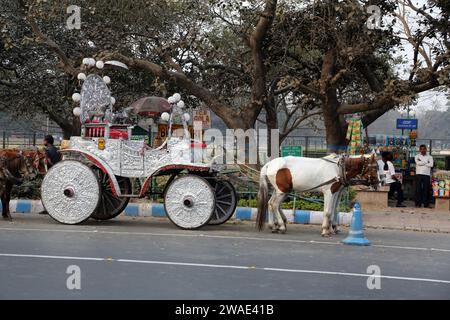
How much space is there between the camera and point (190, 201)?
1290 cm

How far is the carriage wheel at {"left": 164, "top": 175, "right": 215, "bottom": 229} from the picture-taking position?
12867 mm

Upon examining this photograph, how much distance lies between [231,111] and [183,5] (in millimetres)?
3630

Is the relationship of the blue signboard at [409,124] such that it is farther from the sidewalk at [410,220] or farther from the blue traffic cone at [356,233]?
the blue traffic cone at [356,233]

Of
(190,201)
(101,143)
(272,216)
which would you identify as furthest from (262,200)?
(101,143)

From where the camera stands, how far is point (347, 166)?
1277 cm

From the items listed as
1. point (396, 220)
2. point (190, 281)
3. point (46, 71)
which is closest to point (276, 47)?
point (396, 220)

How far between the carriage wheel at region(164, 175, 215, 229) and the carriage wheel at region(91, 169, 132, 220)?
1.28 m

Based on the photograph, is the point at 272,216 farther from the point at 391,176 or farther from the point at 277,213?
the point at 391,176

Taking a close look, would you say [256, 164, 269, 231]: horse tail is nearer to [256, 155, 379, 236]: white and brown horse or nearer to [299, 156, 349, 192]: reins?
[256, 155, 379, 236]: white and brown horse

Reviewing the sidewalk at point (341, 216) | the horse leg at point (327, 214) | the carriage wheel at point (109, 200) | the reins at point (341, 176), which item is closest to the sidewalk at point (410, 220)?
the sidewalk at point (341, 216)

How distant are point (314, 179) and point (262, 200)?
3.51ft

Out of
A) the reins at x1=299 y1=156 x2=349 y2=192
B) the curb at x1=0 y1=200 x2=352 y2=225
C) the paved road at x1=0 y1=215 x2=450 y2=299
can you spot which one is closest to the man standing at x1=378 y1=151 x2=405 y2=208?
the curb at x1=0 y1=200 x2=352 y2=225

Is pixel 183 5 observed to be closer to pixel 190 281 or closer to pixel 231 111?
pixel 231 111
